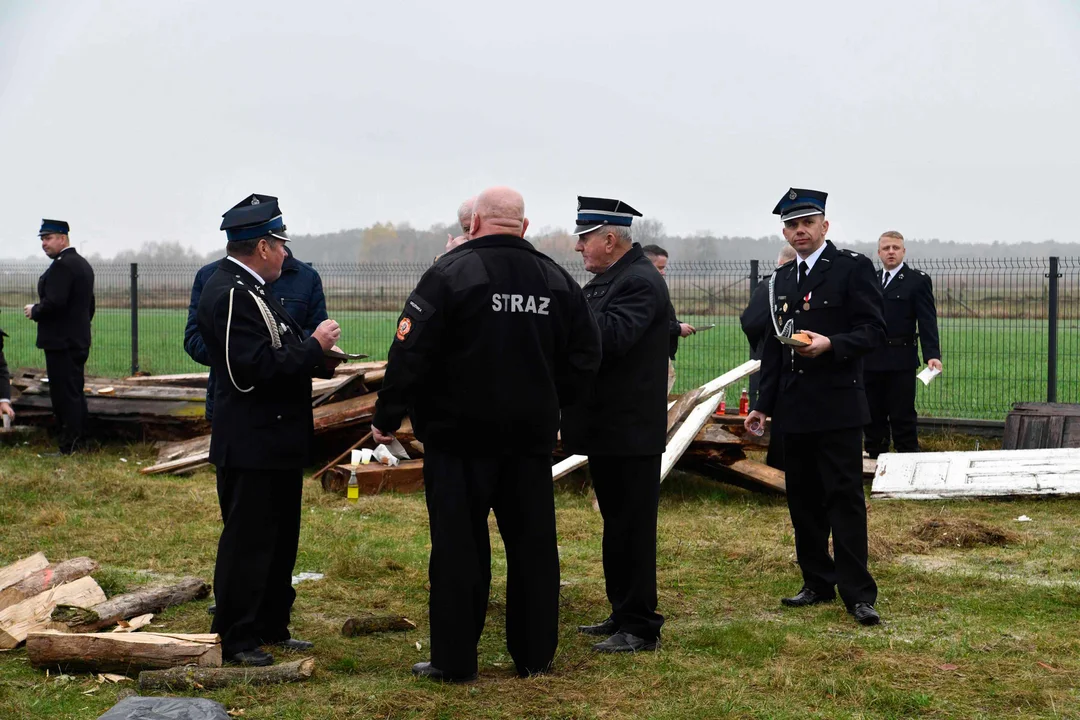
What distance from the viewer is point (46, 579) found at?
20.7 feet

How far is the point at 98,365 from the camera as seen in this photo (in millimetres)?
21547

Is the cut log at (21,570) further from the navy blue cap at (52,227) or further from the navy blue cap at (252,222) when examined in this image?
the navy blue cap at (52,227)

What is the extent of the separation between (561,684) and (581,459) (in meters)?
5.00

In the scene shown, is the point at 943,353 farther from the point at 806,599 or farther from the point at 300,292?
the point at 300,292

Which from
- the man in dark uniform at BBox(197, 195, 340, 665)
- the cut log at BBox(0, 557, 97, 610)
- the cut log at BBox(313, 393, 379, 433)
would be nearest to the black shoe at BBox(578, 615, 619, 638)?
the man in dark uniform at BBox(197, 195, 340, 665)

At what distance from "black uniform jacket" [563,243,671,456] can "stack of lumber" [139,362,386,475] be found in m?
5.27

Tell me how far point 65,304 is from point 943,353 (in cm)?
1361

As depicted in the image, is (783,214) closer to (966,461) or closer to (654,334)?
(654,334)

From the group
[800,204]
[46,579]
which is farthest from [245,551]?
[800,204]

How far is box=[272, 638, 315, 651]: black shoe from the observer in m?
5.51

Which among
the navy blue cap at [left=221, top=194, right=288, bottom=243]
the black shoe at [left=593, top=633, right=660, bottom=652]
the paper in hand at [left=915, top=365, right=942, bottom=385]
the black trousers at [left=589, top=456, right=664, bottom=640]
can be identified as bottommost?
the black shoe at [left=593, top=633, right=660, bottom=652]

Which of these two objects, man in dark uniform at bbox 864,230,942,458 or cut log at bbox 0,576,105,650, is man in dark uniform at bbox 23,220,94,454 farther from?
man in dark uniform at bbox 864,230,942,458

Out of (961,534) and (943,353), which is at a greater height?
(943,353)

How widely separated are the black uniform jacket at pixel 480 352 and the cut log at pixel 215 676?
42.8 inches
